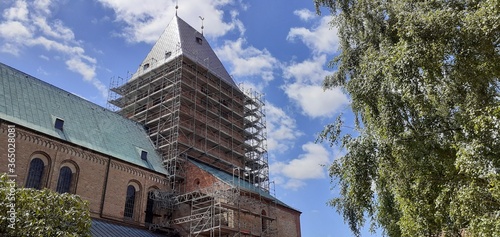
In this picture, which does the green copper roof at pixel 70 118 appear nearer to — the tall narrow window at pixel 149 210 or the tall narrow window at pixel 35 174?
the tall narrow window at pixel 35 174

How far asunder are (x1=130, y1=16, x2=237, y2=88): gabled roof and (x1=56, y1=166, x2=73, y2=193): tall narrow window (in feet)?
45.1

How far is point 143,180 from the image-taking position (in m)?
24.2

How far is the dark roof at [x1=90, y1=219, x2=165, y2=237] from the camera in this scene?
18672mm

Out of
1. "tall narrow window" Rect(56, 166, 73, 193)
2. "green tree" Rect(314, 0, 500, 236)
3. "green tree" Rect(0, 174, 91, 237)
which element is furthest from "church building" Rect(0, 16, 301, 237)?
"green tree" Rect(314, 0, 500, 236)

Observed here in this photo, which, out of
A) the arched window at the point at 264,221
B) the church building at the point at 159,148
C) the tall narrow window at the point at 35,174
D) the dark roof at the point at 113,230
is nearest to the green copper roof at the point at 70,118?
the church building at the point at 159,148

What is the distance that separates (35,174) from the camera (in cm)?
1956

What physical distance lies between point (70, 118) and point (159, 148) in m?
6.73

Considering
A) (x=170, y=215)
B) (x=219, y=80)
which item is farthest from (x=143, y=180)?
(x=219, y=80)

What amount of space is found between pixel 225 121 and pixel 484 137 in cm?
2512

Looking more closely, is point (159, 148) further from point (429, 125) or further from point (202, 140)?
point (429, 125)

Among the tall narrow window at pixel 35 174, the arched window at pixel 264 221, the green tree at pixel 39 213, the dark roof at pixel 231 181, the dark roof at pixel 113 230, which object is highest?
the dark roof at pixel 231 181

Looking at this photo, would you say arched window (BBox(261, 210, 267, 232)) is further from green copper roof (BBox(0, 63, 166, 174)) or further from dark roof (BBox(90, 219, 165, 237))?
green copper roof (BBox(0, 63, 166, 174))

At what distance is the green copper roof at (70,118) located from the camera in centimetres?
2052

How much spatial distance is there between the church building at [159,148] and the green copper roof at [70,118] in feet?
0.27
